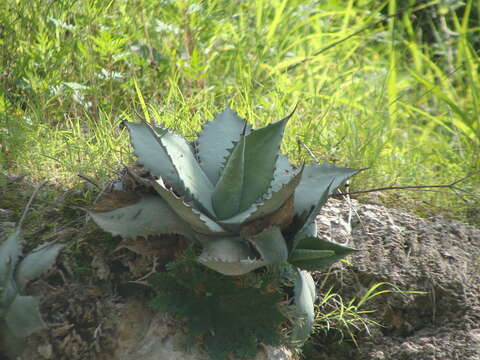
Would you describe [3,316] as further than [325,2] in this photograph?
No

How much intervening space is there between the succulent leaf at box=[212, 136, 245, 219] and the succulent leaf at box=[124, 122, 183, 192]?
0.38 feet

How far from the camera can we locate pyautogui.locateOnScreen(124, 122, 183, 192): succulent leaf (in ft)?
5.10

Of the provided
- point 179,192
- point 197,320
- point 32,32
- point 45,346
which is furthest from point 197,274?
point 32,32

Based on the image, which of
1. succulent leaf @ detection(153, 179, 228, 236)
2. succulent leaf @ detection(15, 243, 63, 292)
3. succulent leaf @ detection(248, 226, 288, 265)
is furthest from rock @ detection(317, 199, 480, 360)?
succulent leaf @ detection(15, 243, 63, 292)

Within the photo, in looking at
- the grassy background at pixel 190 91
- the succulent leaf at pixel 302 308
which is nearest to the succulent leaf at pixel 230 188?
the succulent leaf at pixel 302 308

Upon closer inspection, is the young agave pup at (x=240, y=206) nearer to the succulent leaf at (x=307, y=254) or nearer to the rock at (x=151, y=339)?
the succulent leaf at (x=307, y=254)

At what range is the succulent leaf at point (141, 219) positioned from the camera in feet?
4.71

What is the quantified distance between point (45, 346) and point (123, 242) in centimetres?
33

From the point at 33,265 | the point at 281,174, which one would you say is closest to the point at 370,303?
the point at 281,174

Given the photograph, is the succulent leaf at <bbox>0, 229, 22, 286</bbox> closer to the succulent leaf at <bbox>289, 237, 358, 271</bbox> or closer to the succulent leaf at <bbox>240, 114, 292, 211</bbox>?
the succulent leaf at <bbox>240, 114, 292, 211</bbox>

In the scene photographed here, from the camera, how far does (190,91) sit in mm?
2758

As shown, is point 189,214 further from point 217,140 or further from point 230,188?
point 217,140

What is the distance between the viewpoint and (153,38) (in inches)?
118

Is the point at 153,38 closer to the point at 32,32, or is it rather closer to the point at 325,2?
the point at 32,32
